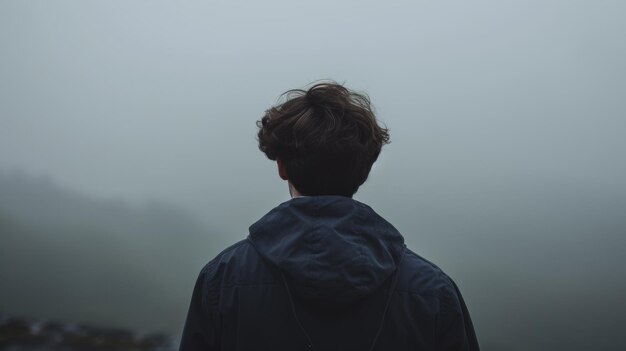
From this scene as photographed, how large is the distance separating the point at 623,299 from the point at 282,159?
1717 millimetres

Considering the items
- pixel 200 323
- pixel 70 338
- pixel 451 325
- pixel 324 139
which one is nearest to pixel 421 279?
pixel 451 325

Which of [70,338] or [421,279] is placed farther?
A: [70,338]

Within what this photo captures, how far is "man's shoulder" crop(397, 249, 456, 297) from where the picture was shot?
937 millimetres

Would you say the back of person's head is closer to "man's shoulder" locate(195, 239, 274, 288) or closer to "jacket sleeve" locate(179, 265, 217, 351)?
"man's shoulder" locate(195, 239, 274, 288)

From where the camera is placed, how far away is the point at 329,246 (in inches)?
34.1

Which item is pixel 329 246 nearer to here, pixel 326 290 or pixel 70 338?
pixel 326 290

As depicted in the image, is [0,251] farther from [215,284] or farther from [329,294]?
[329,294]

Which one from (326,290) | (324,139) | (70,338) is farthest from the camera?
(70,338)

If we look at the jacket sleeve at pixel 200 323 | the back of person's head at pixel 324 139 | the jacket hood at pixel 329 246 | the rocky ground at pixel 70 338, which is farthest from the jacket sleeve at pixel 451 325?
the rocky ground at pixel 70 338

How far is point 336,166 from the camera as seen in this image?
968 millimetres

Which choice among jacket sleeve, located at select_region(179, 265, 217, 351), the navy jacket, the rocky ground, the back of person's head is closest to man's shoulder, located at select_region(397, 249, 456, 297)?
the navy jacket

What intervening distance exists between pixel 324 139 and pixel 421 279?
0.98 feet

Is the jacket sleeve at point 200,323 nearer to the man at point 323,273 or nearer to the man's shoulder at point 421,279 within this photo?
the man at point 323,273

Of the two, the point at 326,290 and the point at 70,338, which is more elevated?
the point at 70,338
